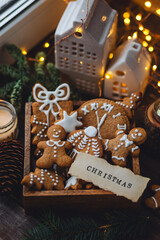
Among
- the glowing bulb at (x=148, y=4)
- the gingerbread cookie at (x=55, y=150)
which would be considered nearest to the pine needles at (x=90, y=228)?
the gingerbread cookie at (x=55, y=150)

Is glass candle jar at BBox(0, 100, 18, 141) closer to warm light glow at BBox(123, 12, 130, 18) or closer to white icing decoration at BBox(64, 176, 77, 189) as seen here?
white icing decoration at BBox(64, 176, 77, 189)

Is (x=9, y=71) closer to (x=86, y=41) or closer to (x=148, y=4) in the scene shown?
(x=86, y=41)

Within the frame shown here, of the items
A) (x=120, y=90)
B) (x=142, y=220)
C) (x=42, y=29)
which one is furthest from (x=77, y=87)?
(x=142, y=220)

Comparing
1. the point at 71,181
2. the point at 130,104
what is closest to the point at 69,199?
the point at 71,181

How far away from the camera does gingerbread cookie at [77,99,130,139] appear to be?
1069mm

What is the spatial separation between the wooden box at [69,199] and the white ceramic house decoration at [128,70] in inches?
14.7

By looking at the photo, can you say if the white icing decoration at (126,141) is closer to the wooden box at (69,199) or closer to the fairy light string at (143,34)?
the wooden box at (69,199)

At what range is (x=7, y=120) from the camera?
116 cm

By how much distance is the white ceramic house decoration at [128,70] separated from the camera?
120cm

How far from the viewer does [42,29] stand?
1431mm

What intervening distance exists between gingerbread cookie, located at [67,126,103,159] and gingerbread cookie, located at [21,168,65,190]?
80mm

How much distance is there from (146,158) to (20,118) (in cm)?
48

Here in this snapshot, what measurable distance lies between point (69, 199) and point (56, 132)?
194 millimetres

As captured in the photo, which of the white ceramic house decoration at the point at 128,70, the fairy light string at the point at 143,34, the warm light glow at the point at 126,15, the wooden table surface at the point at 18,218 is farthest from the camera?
the warm light glow at the point at 126,15
